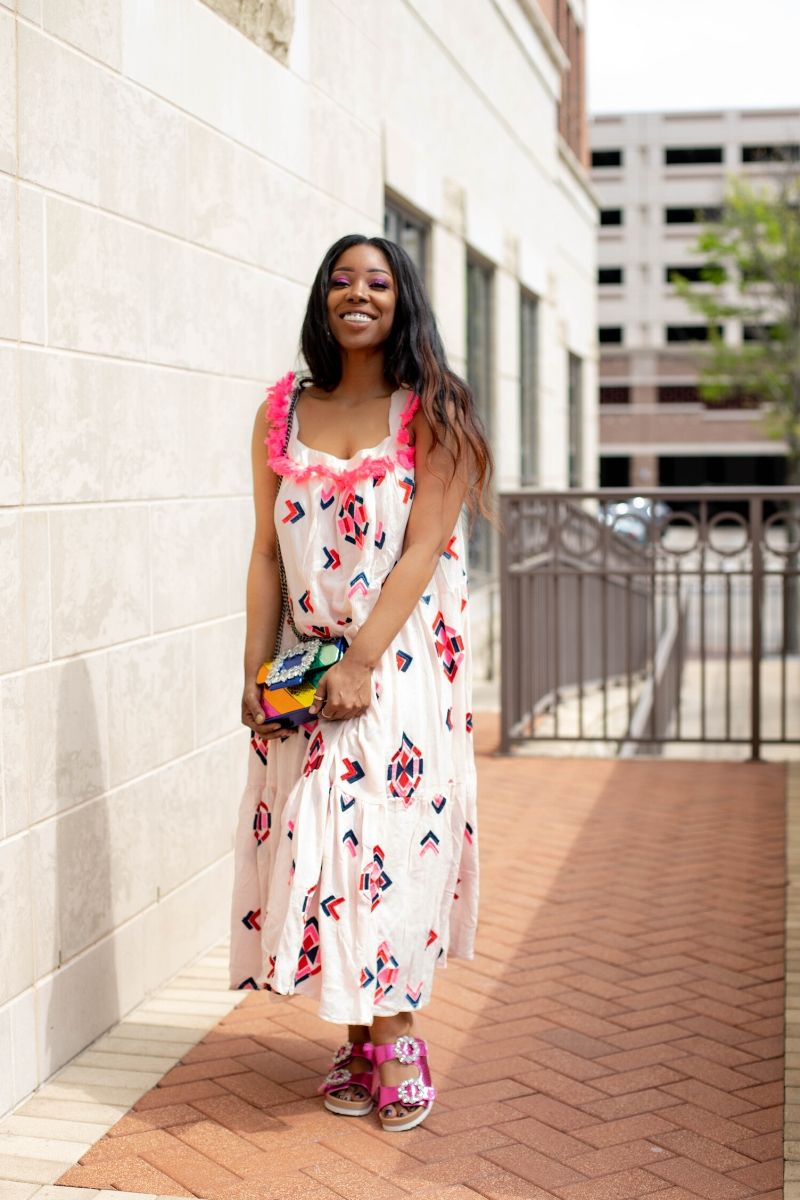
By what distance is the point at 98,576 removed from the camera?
4.16 m

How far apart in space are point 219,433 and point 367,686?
5.98 ft

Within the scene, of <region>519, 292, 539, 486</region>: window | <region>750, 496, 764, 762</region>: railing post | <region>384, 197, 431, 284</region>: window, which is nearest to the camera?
<region>750, 496, 764, 762</region>: railing post

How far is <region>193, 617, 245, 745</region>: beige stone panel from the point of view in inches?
196

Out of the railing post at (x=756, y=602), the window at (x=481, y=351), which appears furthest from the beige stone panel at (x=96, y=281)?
the window at (x=481, y=351)

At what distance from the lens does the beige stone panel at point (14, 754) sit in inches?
143

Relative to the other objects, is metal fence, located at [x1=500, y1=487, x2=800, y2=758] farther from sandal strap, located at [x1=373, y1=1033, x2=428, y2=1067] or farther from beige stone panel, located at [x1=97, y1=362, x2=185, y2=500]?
sandal strap, located at [x1=373, y1=1033, x2=428, y2=1067]

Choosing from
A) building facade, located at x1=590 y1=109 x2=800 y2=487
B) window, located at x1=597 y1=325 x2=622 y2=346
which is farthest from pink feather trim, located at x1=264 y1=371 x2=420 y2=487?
window, located at x1=597 y1=325 x2=622 y2=346

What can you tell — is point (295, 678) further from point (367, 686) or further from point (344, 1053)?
point (344, 1053)

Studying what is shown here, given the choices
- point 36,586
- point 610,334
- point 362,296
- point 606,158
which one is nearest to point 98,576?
point 36,586

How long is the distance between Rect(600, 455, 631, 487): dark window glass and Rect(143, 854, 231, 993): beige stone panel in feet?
203

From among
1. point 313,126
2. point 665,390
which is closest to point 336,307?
point 313,126

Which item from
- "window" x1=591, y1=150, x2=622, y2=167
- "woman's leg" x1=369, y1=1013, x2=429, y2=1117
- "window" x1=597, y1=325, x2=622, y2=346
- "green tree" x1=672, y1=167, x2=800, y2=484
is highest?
"window" x1=591, y1=150, x2=622, y2=167

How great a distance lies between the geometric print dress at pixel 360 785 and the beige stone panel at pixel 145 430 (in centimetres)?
67

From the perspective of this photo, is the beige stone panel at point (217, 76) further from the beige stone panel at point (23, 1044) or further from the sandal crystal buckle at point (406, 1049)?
the sandal crystal buckle at point (406, 1049)
